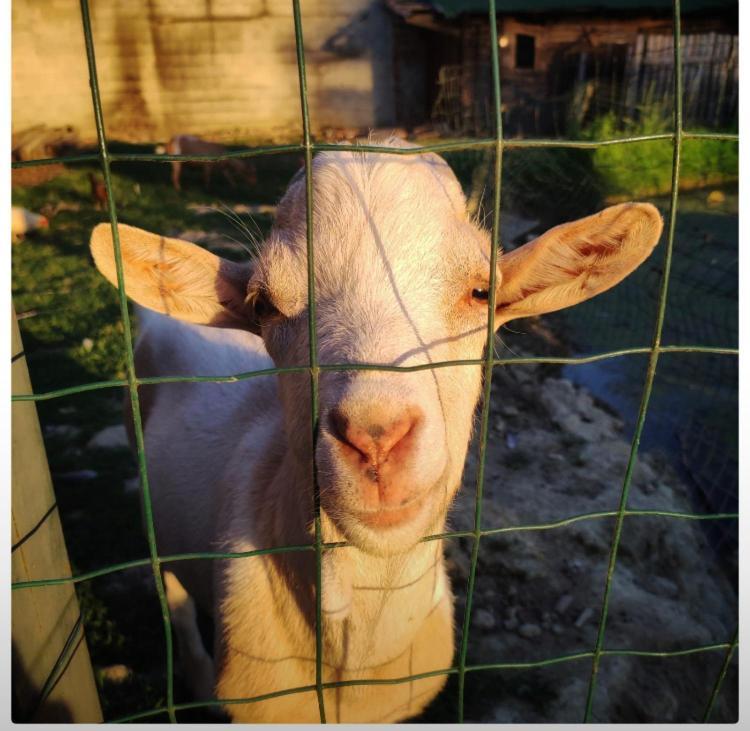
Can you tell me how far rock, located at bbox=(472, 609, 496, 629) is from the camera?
3783 mm

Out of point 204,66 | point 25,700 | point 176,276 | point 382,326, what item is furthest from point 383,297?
point 204,66

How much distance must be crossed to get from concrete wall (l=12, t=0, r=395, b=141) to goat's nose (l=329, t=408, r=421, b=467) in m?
16.0

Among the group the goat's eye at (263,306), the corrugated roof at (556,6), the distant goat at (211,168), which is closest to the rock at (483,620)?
the goat's eye at (263,306)

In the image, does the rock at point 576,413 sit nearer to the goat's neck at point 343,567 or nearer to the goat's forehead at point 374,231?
the goat's neck at point 343,567

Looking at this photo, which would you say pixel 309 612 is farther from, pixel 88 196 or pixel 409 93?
pixel 409 93

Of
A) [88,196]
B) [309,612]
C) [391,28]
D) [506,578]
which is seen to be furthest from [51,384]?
[391,28]

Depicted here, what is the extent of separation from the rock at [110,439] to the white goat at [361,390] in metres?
3.03

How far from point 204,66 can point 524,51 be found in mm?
7606

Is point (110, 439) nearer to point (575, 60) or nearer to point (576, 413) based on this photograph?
point (576, 413)

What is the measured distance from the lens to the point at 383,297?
188cm

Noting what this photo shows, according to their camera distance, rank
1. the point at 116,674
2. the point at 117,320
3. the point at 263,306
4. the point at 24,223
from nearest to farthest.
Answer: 1. the point at 263,306
2. the point at 116,674
3. the point at 117,320
4. the point at 24,223

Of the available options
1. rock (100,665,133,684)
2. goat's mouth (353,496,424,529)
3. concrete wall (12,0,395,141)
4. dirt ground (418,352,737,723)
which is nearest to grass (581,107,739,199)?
dirt ground (418,352,737,723)

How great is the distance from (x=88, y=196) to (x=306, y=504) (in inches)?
470

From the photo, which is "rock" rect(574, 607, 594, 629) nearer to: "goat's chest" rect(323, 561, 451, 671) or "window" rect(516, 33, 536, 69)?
"goat's chest" rect(323, 561, 451, 671)
